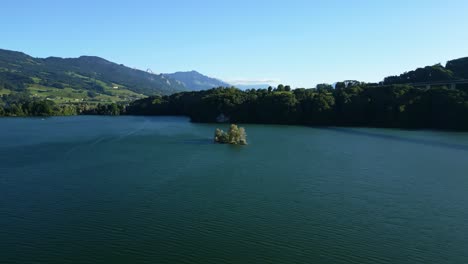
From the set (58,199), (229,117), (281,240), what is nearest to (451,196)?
(281,240)

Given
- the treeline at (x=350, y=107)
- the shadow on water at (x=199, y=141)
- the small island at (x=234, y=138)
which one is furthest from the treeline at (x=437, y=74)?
the shadow on water at (x=199, y=141)

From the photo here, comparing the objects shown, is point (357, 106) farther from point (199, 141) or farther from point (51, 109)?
point (51, 109)

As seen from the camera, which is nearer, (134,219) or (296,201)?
(134,219)

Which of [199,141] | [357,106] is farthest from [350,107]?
[199,141]

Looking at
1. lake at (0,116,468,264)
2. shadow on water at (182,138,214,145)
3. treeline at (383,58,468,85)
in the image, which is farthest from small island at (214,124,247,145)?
treeline at (383,58,468,85)

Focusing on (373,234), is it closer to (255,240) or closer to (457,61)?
(255,240)

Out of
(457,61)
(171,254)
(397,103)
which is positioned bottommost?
(171,254)

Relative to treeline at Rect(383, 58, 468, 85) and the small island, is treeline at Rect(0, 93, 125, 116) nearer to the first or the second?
treeline at Rect(383, 58, 468, 85)
